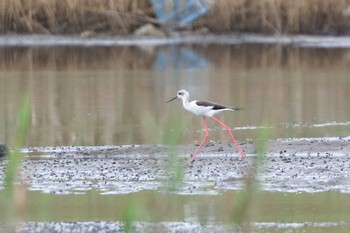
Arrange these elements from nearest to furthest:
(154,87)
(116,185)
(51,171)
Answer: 1. (116,185)
2. (51,171)
3. (154,87)

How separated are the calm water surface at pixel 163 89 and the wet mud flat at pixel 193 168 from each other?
48 cm

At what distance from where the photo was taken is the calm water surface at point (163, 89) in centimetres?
1392

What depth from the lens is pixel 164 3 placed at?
89.8 feet

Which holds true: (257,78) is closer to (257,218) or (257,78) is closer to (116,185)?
(116,185)

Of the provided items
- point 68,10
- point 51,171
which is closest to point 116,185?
point 51,171

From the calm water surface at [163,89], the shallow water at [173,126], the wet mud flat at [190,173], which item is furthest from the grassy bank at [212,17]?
the wet mud flat at [190,173]

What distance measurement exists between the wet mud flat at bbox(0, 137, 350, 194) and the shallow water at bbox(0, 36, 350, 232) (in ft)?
0.05

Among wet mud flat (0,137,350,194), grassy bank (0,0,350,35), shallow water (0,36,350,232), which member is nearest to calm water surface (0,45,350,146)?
shallow water (0,36,350,232)

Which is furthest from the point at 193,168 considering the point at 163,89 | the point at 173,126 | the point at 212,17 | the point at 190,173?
the point at 212,17

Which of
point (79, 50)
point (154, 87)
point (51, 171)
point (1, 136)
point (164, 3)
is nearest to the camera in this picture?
point (51, 171)

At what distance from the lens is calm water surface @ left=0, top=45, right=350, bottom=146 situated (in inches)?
548

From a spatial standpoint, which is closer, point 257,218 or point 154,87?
point 257,218

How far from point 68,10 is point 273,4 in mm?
4583

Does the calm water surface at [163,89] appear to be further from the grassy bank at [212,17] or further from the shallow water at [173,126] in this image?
the grassy bank at [212,17]
